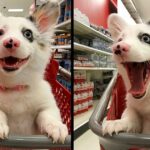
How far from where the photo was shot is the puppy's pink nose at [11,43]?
998 mm

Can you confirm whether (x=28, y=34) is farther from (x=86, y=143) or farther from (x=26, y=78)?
(x=86, y=143)

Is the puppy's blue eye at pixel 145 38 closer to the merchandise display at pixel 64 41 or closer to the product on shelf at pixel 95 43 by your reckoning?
the merchandise display at pixel 64 41

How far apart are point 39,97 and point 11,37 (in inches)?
11.7

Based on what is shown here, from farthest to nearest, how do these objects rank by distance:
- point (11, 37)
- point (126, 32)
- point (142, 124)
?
point (126, 32)
point (142, 124)
point (11, 37)

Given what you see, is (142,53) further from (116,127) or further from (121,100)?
(121,100)

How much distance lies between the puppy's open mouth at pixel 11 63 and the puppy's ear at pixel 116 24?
1.76ft

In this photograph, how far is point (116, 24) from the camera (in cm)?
142

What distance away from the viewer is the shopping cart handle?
85cm

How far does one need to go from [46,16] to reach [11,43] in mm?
329

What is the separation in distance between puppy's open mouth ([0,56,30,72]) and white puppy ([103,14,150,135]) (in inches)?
14.6

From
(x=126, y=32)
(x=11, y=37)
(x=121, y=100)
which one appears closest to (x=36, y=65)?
(x=11, y=37)

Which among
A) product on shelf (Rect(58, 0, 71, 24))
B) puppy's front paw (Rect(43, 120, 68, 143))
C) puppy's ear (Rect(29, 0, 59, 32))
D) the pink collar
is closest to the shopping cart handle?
puppy's front paw (Rect(43, 120, 68, 143))

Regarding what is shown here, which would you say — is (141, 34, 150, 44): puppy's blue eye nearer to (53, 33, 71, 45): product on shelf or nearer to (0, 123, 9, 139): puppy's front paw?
(0, 123, 9, 139): puppy's front paw

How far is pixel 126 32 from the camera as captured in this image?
1277 mm
